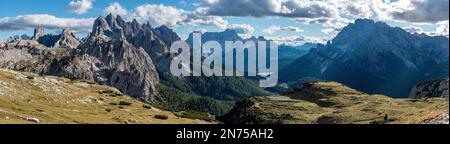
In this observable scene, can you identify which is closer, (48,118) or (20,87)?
(48,118)
